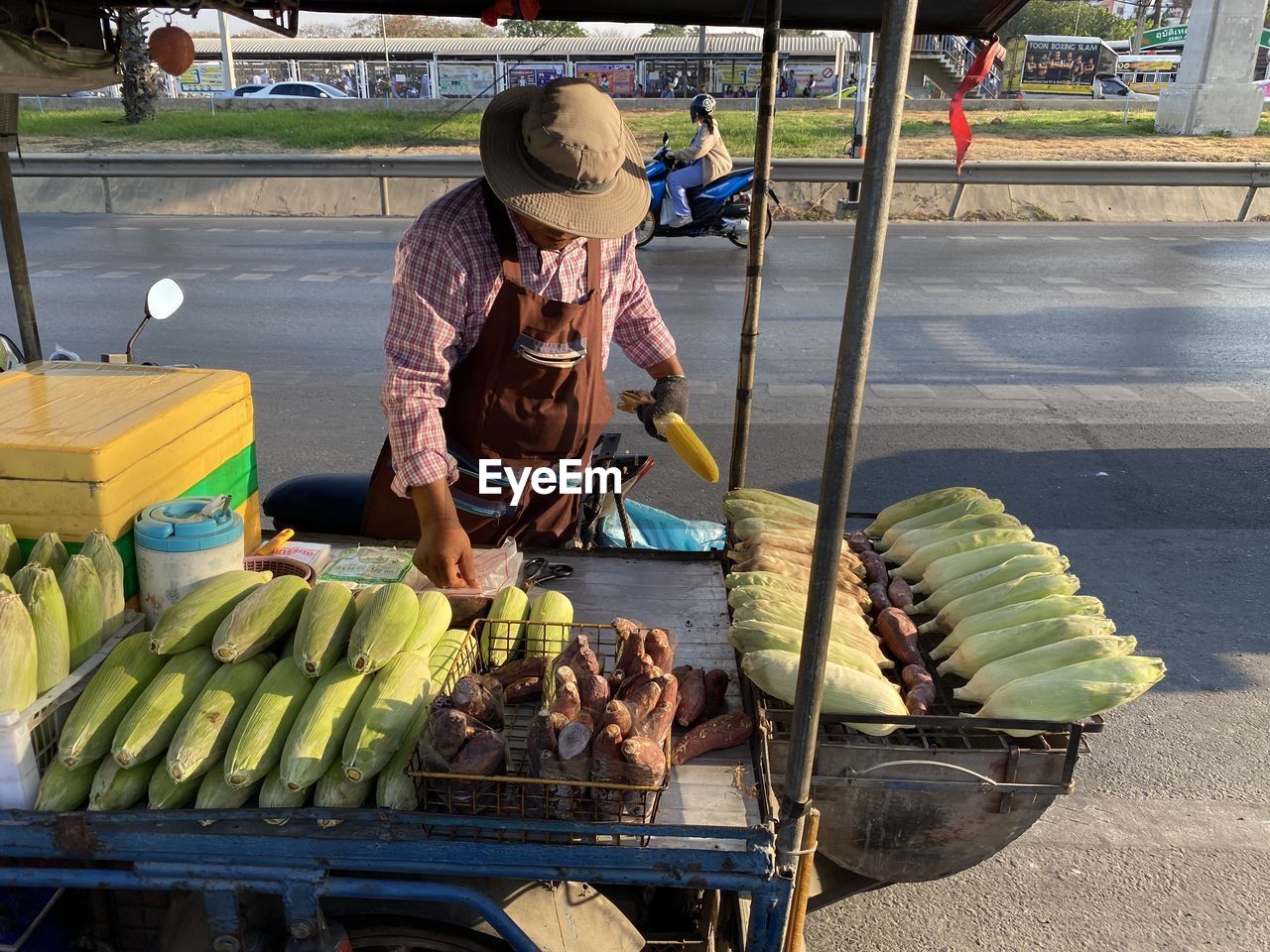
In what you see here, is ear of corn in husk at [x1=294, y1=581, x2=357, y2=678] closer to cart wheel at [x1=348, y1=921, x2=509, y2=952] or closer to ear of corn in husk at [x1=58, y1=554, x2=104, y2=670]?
ear of corn in husk at [x1=58, y1=554, x2=104, y2=670]

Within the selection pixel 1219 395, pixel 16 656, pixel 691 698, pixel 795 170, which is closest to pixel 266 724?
pixel 16 656

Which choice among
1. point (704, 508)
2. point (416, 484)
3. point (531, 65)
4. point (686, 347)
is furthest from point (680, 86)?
point (416, 484)

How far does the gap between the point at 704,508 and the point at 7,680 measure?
13.1 ft

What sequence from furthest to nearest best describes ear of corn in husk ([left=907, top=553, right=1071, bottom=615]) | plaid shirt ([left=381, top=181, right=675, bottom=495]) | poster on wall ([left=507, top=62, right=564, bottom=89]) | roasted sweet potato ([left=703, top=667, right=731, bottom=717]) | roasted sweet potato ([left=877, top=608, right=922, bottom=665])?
poster on wall ([left=507, top=62, right=564, bottom=89])
plaid shirt ([left=381, top=181, right=675, bottom=495])
ear of corn in husk ([left=907, top=553, right=1071, bottom=615])
roasted sweet potato ([left=877, top=608, right=922, bottom=665])
roasted sweet potato ([left=703, top=667, right=731, bottom=717])

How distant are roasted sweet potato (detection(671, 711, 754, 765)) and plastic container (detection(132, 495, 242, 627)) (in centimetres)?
108

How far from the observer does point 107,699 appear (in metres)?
1.94

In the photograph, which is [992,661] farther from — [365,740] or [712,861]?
[365,740]

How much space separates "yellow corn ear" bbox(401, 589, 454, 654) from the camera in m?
2.15

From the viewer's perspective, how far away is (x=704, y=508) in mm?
5492

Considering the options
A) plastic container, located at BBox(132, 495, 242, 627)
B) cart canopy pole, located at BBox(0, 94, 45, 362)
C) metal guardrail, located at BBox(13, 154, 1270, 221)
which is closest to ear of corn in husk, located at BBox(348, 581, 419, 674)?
plastic container, located at BBox(132, 495, 242, 627)

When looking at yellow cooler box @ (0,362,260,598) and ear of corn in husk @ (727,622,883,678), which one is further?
ear of corn in husk @ (727,622,883,678)

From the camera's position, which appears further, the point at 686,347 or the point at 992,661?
the point at 686,347

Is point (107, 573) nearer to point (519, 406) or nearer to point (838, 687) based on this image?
point (519, 406)

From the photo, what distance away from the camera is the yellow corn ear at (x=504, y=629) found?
2.32m
